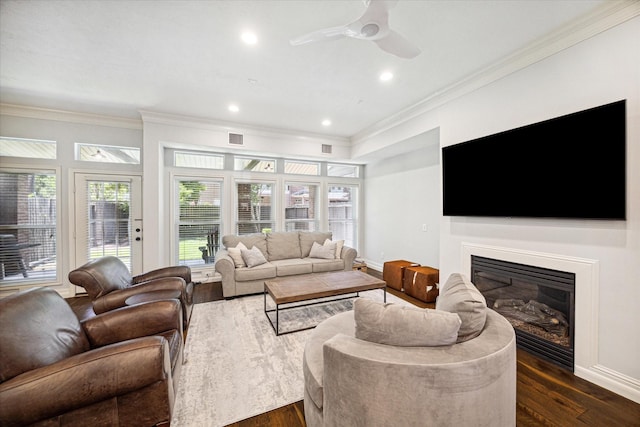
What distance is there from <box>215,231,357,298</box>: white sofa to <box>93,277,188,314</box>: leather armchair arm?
1.12 m

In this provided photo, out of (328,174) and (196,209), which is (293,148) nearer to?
(328,174)

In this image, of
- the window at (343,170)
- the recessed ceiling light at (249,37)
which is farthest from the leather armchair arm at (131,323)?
the window at (343,170)

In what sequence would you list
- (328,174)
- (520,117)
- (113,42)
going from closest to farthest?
1. (113,42)
2. (520,117)
3. (328,174)

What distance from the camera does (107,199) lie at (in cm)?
418

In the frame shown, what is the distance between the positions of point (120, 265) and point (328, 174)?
4331 millimetres

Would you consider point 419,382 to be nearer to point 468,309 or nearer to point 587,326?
point 468,309

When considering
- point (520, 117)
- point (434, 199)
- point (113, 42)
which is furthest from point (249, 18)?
Answer: point (434, 199)

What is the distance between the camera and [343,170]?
20.3 ft

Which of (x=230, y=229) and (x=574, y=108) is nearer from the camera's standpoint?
(x=574, y=108)

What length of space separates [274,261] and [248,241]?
0.59 meters

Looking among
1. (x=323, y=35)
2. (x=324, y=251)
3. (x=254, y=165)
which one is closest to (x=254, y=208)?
(x=254, y=165)

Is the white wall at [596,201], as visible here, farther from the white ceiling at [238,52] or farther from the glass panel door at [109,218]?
the glass panel door at [109,218]

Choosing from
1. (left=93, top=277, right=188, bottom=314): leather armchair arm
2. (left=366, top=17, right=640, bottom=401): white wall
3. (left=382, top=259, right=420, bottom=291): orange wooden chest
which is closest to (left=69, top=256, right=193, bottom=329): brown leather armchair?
(left=93, top=277, right=188, bottom=314): leather armchair arm

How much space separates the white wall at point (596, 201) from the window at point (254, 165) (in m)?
3.91
